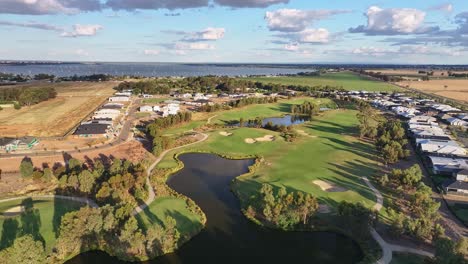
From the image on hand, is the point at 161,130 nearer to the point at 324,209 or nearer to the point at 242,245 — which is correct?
the point at 324,209

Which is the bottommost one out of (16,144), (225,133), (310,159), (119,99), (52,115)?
(310,159)

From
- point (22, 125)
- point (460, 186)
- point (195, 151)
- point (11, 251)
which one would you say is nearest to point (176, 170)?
point (195, 151)

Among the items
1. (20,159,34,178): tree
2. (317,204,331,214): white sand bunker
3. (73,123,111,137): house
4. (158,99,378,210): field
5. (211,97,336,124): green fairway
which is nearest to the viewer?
(317,204,331,214): white sand bunker

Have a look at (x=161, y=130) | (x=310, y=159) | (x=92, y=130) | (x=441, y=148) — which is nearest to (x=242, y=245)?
(x=310, y=159)

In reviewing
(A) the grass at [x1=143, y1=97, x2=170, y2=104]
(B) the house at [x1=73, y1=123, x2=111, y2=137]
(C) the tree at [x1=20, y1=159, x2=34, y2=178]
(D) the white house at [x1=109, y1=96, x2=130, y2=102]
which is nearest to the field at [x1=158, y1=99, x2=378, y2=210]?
(C) the tree at [x1=20, y1=159, x2=34, y2=178]

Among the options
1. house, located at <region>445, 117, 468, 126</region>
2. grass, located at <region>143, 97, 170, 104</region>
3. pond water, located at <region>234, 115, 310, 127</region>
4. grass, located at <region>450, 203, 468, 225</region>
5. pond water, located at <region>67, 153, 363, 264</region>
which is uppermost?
grass, located at <region>143, 97, 170, 104</region>

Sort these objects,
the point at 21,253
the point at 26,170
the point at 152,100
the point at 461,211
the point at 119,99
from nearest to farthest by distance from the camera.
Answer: the point at 21,253
the point at 461,211
the point at 26,170
the point at 119,99
the point at 152,100

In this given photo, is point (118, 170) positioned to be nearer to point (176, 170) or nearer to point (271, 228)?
point (176, 170)

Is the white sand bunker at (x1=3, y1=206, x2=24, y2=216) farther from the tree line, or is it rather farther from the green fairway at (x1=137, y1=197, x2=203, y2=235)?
the tree line
